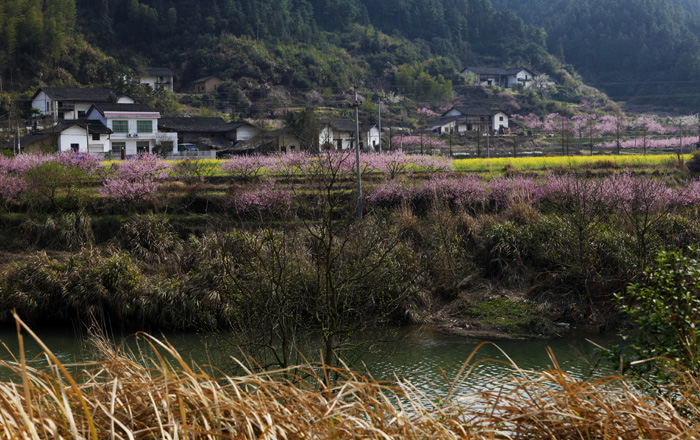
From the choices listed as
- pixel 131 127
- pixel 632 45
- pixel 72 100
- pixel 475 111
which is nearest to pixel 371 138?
pixel 475 111

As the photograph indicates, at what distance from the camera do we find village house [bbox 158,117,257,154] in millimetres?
57812

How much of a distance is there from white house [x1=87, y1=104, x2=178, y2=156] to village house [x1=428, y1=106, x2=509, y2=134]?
30259 millimetres

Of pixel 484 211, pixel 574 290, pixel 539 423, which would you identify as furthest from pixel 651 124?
pixel 539 423

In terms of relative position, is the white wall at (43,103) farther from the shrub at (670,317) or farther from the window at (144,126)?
the shrub at (670,317)

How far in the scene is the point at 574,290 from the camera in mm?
18281

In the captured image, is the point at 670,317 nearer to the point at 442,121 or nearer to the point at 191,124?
the point at 191,124

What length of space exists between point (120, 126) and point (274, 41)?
4731 centimetres

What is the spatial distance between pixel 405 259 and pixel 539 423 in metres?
15.6

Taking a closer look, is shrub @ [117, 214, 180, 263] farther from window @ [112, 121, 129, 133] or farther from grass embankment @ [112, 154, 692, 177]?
window @ [112, 121, 129, 133]

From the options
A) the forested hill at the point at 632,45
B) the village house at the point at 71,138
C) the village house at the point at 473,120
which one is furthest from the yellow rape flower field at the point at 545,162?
the forested hill at the point at 632,45

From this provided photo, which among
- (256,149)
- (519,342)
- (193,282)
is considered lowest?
(519,342)

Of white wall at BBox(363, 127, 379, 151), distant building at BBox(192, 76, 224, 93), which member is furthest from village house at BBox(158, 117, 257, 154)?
distant building at BBox(192, 76, 224, 93)

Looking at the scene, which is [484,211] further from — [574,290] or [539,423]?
[539,423]

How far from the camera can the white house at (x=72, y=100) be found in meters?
62.3
